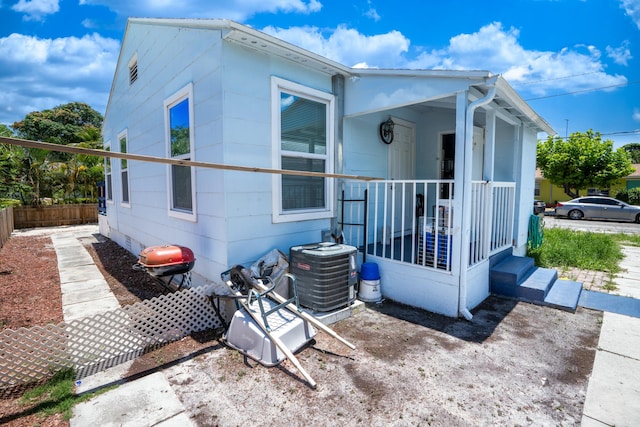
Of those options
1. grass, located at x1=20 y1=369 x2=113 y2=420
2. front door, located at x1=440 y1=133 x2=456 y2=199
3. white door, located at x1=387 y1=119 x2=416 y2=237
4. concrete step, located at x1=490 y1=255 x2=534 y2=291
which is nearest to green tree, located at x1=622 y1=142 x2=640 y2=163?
front door, located at x1=440 y1=133 x2=456 y2=199

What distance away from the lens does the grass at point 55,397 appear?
2047 millimetres

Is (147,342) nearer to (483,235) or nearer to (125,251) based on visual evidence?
(483,235)

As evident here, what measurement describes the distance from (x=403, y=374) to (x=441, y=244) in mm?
1852

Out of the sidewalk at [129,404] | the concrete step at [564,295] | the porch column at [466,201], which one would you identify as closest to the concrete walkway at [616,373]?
the concrete step at [564,295]

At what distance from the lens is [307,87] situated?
402 cm

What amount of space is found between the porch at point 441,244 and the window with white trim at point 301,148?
475 millimetres

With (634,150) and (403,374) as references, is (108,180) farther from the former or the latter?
(634,150)

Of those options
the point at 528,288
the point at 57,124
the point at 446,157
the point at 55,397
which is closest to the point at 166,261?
the point at 55,397

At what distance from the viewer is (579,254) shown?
6547mm

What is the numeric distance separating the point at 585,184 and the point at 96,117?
37.1 metres

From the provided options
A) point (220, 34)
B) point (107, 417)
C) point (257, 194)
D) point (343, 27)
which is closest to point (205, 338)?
point (107, 417)

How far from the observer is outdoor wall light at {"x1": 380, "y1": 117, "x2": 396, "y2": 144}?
17.4ft

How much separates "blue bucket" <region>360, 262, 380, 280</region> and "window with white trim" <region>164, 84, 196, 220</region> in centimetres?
229

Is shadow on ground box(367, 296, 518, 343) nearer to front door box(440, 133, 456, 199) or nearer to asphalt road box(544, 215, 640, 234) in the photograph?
front door box(440, 133, 456, 199)
